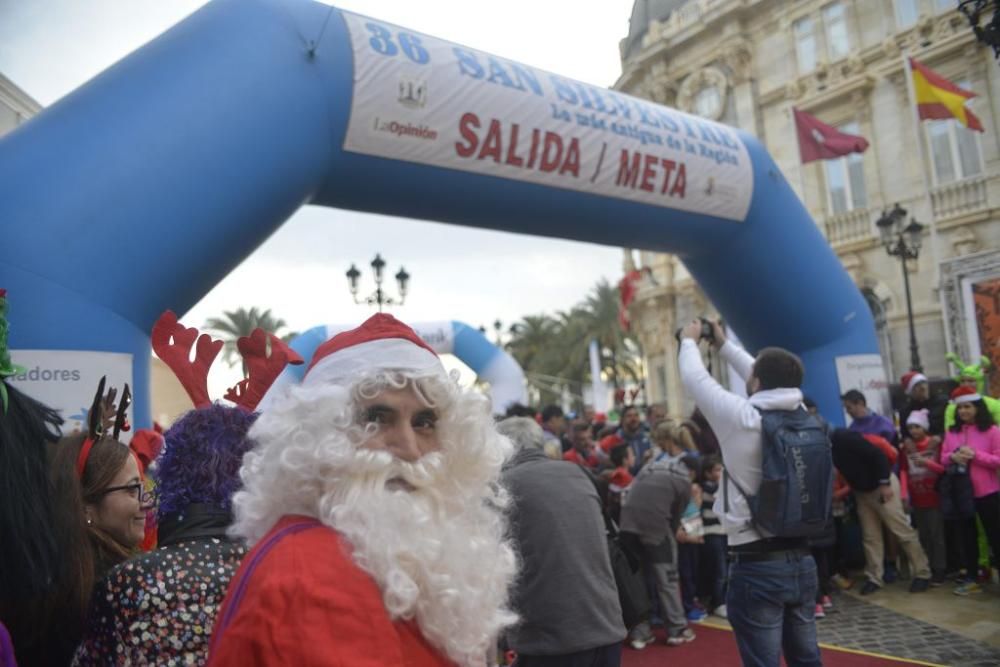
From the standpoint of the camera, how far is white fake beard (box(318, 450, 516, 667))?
52.3 inches

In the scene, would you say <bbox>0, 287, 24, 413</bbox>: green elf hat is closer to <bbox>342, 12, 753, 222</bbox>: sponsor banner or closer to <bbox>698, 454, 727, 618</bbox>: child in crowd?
<bbox>342, 12, 753, 222</bbox>: sponsor banner

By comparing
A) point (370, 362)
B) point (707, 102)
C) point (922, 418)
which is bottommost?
point (922, 418)

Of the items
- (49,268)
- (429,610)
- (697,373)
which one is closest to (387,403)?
(429,610)

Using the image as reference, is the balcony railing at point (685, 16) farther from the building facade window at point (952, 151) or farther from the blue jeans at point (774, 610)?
the blue jeans at point (774, 610)

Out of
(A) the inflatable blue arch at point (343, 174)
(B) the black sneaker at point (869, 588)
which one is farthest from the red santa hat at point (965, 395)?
(B) the black sneaker at point (869, 588)

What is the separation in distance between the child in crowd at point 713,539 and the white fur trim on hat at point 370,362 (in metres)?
5.55

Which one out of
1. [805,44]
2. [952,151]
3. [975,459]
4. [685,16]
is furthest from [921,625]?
[685,16]

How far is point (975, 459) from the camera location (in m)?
6.57

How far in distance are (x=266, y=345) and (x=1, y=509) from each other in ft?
3.03

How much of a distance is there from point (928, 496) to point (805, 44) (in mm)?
15365

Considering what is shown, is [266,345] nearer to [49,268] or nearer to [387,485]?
[387,485]

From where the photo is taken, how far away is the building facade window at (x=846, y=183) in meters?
18.7

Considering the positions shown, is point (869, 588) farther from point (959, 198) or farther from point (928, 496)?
point (959, 198)

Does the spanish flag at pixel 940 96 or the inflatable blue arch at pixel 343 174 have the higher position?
the spanish flag at pixel 940 96
